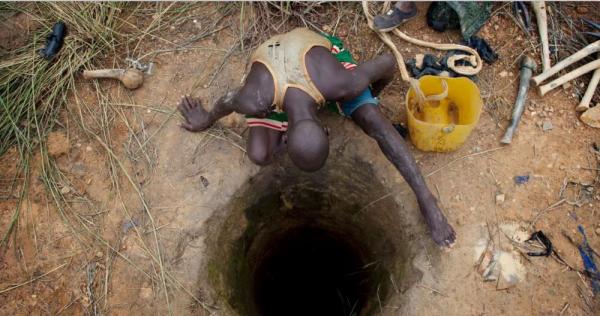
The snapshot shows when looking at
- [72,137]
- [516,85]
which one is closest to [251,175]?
[72,137]

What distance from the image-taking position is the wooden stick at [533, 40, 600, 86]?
2.63m

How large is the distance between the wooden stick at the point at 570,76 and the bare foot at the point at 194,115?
6.35ft

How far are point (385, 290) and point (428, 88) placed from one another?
117 centimetres

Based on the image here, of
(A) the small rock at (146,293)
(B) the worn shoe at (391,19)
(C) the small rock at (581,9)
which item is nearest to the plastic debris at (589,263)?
(C) the small rock at (581,9)

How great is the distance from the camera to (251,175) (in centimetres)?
260

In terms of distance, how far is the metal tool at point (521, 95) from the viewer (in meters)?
2.53

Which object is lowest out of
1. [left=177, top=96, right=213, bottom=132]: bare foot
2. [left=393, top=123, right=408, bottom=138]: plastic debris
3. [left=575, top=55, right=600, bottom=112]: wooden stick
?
[left=393, top=123, right=408, bottom=138]: plastic debris

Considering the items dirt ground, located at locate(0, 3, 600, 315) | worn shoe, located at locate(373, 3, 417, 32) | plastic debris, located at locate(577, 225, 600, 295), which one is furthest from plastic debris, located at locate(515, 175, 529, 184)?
worn shoe, located at locate(373, 3, 417, 32)

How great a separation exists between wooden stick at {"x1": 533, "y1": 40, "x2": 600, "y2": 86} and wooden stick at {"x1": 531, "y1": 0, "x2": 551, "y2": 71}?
0.17 ft

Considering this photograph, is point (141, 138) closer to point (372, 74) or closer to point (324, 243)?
point (372, 74)

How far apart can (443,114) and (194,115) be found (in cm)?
145

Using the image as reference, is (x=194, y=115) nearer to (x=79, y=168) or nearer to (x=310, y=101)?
(x=79, y=168)

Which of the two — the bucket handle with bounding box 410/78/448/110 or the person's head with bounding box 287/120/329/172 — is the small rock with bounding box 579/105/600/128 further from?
the person's head with bounding box 287/120/329/172

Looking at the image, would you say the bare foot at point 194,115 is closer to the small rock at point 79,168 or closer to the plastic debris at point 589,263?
the small rock at point 79,168
